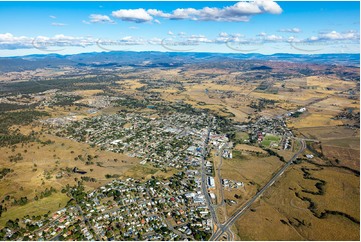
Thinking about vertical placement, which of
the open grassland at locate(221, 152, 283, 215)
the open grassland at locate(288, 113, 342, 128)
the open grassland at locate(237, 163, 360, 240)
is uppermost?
the open grassland at locate(288, 113, 342, 128)

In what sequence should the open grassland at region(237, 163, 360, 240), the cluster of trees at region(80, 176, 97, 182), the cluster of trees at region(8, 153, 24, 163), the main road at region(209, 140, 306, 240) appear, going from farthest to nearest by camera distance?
the cluster of trees at region(8, 153, 24, 163), the cluster of trees at region(80, 176, 97, 182), the open grassland at region(237, 163, 360, 240), the main road at region(209, 140, 306, 240)

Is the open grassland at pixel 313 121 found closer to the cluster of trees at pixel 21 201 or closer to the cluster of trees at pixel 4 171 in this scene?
the cluster of trees at pixel 21 201

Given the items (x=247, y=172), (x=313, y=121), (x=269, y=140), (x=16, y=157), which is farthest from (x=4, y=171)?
(x=313, y=121)

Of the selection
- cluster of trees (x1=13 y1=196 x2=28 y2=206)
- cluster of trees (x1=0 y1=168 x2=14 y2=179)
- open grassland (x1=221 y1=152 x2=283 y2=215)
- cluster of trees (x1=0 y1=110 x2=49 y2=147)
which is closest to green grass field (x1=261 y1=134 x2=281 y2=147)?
open grassland (x1=221 y1=152 x2=283 y2=215)

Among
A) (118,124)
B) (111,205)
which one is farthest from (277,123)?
(111,205)

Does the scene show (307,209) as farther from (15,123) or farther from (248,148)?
(15,123)

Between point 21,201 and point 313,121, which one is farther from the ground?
point 313,121

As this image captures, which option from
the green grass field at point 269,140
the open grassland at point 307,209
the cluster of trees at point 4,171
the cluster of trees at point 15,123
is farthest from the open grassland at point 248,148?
the cluster of trees at point 15,123


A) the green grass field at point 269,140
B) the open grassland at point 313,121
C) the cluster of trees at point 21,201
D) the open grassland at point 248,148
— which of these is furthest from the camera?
the open grassland at point 313,121

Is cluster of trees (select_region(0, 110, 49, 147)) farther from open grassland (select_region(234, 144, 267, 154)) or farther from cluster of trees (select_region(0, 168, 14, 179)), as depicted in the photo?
open grassland (select_region(234, 144, 267, 154))

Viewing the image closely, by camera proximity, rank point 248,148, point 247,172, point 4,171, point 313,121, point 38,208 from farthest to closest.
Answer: point 313,121 < point 248,148 < point 247,172 < point 4,171 < point 38,208

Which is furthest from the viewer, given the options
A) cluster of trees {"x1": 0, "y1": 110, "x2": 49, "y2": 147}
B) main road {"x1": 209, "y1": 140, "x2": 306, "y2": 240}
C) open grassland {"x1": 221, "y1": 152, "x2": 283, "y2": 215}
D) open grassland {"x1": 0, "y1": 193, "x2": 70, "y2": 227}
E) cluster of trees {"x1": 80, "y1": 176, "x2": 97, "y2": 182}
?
cluster of trees {"x1": 0, "y1": 110, "x2": 49, "y2": 147}
